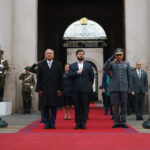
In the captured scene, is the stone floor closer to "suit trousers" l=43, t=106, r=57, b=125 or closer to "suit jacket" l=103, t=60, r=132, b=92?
"suit trousers" l=43, t=106, r=57, b=125

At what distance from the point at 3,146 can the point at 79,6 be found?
1656 centimetres

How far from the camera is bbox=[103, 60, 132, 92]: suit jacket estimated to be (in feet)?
21.1

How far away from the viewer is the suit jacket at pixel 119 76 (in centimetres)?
644

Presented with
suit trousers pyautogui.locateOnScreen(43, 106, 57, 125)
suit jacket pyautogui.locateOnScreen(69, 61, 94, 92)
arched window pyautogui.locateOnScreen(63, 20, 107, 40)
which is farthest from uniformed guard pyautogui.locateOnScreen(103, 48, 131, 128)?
arched window pyautogui.locateOnScreen(63, 20, 107, 40)

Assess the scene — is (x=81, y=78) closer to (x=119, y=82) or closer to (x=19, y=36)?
(x=119, y=82)

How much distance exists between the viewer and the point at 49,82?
626 cm

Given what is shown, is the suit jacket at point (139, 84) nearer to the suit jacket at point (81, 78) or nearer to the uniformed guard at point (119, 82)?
the uniformed guard at point (119, 82)

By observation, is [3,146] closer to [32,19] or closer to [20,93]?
[20,93]

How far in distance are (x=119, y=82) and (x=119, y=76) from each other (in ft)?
0.42

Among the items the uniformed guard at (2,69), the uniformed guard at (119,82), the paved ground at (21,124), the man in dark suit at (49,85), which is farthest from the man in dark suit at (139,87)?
the uniformed guard at (2,69)

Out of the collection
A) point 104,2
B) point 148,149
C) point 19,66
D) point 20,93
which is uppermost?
point 104,2

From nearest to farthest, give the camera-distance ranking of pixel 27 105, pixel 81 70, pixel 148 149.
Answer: pixel 148 149 < pixel 81 70 < pixel 27 105

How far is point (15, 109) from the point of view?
1100 centimetres

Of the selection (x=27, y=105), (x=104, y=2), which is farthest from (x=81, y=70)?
(x=104, y=2)
